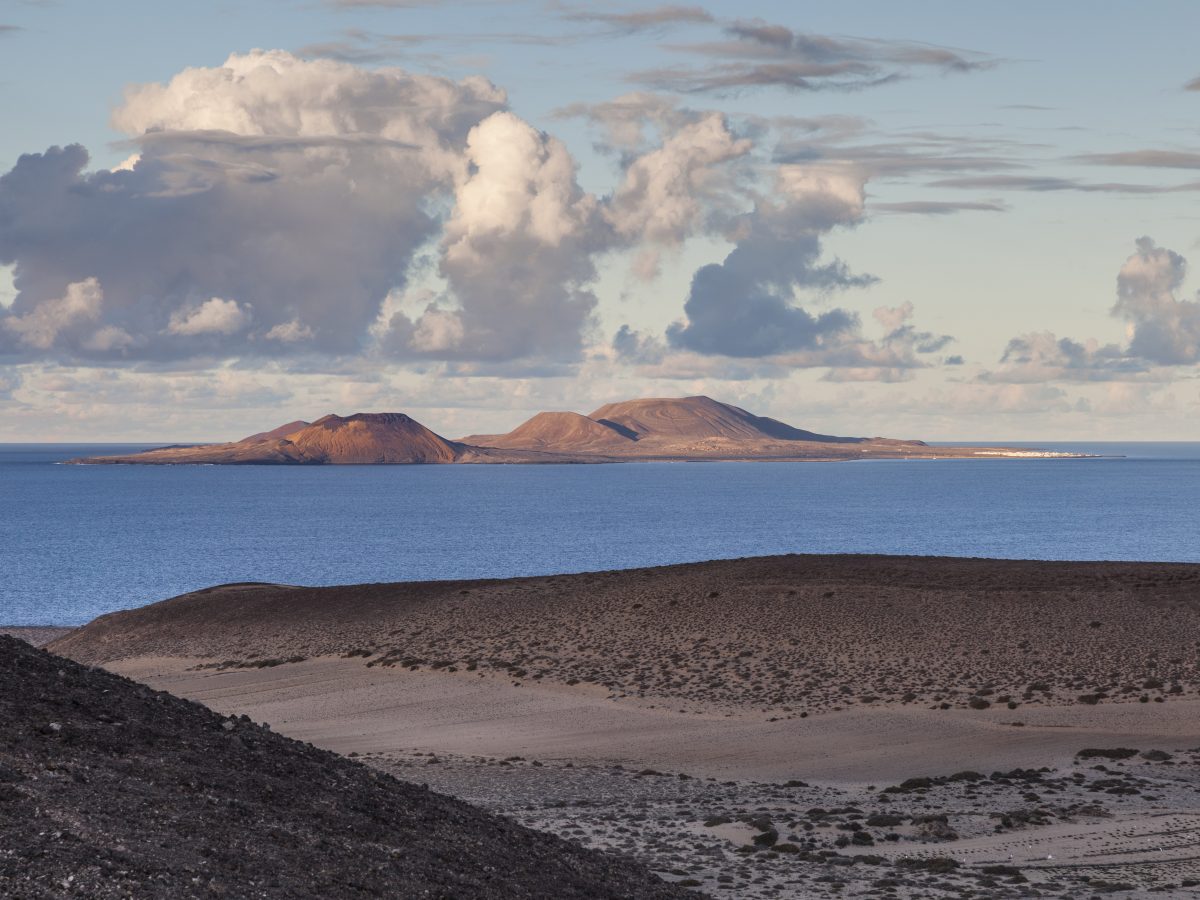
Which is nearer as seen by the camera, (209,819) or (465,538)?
(209,819)

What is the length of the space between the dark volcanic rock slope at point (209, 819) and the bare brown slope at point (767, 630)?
69.2 ft

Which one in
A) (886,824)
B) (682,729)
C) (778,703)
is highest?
(886,824)

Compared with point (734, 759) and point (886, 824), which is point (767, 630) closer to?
point (734, 759)

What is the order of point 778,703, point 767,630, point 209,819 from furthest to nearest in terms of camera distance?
point 767,630 → point 778,703 → point 209,819

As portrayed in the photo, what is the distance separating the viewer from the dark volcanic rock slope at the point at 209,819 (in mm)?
11523

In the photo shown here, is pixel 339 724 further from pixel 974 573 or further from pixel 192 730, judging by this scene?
pixel 974 573

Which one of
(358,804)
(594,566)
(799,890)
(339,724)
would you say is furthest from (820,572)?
(594,566)

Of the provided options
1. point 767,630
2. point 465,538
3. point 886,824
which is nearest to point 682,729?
point 767,630

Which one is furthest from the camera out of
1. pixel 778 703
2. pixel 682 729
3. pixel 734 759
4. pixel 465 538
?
pixel 465 538

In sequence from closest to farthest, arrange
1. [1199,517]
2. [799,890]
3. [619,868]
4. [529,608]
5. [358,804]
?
1. [358,804]
2. [619,868]
3. [799,890]
4. [529,608]
5. [1199,517]

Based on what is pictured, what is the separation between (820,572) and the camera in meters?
50.8

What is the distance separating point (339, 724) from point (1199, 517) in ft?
490

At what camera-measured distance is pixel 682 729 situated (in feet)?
112

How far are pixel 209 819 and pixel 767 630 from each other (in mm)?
32678
